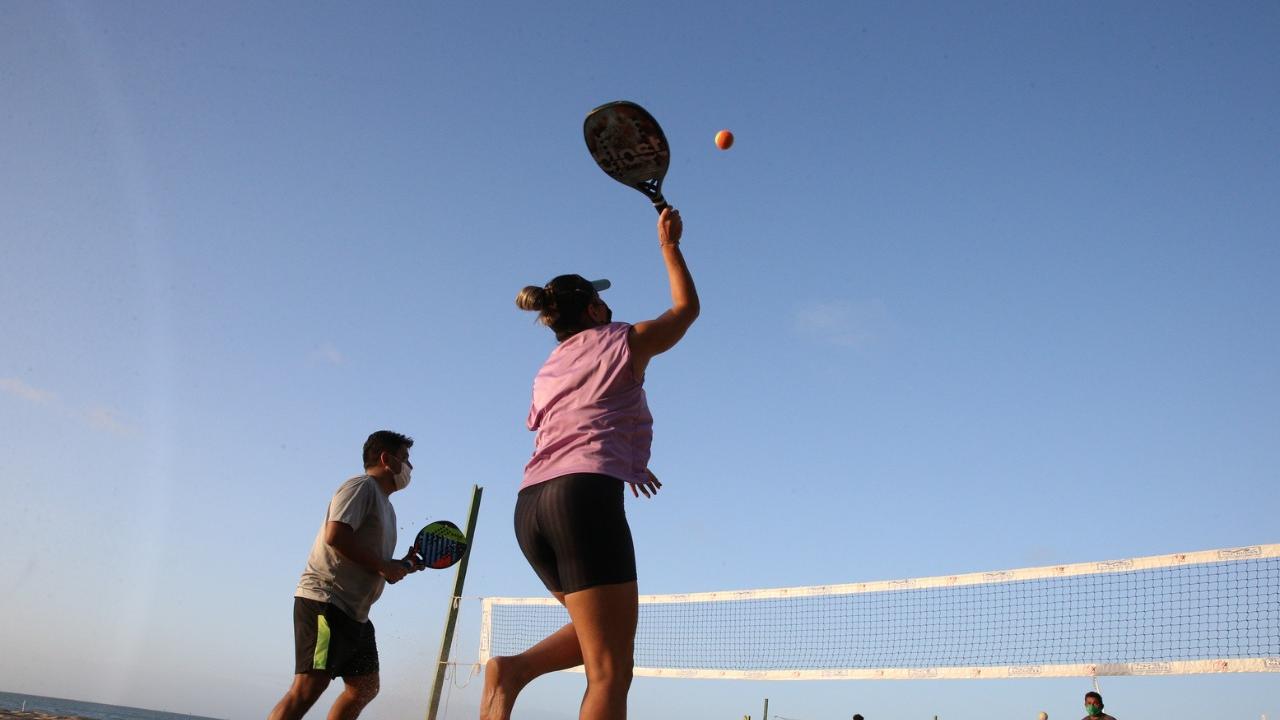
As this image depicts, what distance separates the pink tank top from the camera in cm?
258

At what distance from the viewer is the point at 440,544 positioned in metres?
6.23

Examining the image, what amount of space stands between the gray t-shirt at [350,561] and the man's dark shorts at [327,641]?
2.0 inches

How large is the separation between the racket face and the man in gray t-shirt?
3.35 feet

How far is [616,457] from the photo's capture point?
258 centimetres

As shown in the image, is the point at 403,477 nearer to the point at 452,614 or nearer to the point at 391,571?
the point at 391,571

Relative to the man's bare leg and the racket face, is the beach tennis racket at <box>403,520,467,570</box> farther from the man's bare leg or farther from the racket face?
the man's bare leg

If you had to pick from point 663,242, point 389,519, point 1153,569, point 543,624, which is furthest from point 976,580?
point 663,242

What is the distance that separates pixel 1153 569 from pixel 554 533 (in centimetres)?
664

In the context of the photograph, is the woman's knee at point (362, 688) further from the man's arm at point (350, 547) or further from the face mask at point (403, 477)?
the face mask at point (403, 477)

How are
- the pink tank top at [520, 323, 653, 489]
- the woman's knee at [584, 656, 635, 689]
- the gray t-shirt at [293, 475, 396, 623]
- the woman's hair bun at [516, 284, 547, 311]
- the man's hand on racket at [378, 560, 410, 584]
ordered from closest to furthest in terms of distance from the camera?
1. the woman's knee at [584, 656, 635, 689]
2. the pink tank top at [520, 323, 653, 489]
3. the woman's hair bun at [516, 284, 547, 311]
4. the gray t-shirt at [293, 475, 396, 623]
5. the man's hand on racket at [378, 560, 410, 584]

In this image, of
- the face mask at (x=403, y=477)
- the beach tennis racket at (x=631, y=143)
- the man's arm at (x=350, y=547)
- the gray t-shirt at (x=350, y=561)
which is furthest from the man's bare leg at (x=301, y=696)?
the beach tennis racket at (x=631, y=143)

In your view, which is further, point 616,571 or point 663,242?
point 663,242

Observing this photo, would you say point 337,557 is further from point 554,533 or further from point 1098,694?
point 1098,694

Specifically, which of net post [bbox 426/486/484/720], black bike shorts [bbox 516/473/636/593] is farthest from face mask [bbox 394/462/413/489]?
net post [bbox 426/486/484/720]
